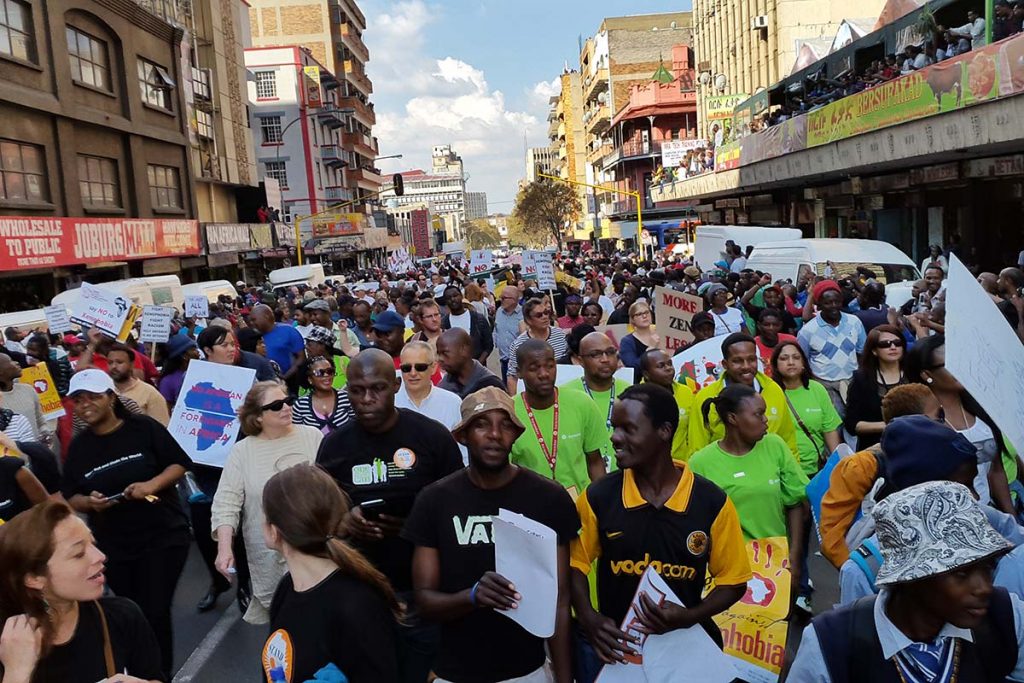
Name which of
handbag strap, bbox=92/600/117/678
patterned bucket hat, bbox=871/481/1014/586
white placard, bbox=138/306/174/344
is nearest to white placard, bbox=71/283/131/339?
white placard, bbox=138/306/174/344

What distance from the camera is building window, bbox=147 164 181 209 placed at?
33875 millimetres

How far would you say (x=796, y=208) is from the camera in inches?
1441

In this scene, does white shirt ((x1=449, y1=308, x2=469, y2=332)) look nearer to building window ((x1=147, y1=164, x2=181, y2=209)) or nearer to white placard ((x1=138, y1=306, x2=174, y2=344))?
white placard ((x1=138, y1=306, x2=174, y2=344))

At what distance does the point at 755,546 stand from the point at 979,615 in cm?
219

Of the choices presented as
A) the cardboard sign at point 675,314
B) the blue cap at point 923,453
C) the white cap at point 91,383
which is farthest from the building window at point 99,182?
the blue cap at point 923,453

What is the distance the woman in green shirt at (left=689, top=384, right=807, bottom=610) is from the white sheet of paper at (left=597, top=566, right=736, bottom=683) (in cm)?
138

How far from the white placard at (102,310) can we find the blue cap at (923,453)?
9.40 meters

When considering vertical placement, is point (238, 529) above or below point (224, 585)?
above

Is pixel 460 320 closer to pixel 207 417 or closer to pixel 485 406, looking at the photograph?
pixel 207 417

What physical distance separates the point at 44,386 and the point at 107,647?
24.3 feet

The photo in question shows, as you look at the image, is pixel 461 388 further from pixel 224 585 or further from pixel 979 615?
pixel 979 615

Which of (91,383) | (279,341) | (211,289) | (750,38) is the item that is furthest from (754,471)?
(750,38)

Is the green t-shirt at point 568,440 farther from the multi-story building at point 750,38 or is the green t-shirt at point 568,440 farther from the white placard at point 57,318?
the multi-story building at point 750,38

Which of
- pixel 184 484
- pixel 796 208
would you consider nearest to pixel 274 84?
pixel 796 208
